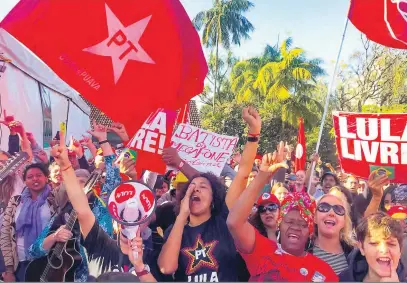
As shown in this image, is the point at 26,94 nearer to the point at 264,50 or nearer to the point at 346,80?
the point at 346,80

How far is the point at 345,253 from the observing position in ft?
10.4

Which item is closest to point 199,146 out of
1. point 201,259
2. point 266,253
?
point 201,259

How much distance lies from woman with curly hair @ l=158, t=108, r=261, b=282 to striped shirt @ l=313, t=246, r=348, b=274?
579mm

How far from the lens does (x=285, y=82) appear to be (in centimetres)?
3045

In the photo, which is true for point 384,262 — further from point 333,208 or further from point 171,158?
point 171,158

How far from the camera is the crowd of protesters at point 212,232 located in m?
2.59

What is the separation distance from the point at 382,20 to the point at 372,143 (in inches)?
58.1

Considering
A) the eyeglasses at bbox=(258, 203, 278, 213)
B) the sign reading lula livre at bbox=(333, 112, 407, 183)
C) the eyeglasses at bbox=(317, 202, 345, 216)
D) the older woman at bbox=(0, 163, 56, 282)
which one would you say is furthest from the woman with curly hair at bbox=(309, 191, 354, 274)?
the sign reading lula livre at bbox=(333, 112, 407, 183)

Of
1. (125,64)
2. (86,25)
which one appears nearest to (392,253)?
(125,64)

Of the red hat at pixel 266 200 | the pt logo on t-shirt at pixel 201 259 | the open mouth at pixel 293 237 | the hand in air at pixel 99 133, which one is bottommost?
the pt logo on t-shirt at pixel 201 259

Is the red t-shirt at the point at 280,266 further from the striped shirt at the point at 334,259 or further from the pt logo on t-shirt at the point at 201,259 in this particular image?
the striped shirt at the point at 334,259

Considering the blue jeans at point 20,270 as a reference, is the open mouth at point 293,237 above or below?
above

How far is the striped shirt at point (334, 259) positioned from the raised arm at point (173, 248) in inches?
35.1

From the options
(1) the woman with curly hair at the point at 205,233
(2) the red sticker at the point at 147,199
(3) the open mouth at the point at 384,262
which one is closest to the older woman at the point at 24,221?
(1) the woman with curly hair at the point at 205,233
